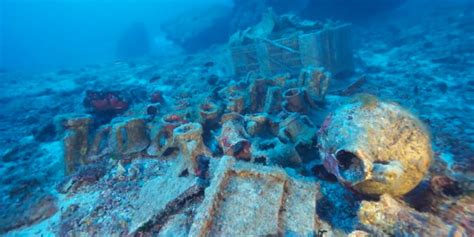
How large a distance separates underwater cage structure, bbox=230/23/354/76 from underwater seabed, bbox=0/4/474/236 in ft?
4.21

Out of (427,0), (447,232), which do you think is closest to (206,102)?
(447,232)

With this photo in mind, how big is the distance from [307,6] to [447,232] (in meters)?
16.7

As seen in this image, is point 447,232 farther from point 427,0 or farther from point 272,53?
point 427,0

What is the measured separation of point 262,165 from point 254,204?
2.27 feet

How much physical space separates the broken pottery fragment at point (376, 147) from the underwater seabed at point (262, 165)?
14 mm

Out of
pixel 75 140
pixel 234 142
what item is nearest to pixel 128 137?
pixel 75 140

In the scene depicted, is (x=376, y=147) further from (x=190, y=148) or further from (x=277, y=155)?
(x=190, y=148)

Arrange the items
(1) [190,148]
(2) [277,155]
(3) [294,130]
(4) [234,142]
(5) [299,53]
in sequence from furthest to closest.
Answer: (5) [299,53] → (3) [294,130] → (4) [234,142] → (2) [277,155] → (1) [190,148]

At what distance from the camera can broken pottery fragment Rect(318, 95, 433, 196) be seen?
2.75 meters

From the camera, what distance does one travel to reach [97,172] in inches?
192

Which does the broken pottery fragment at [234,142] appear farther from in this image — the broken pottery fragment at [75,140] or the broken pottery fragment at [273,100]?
the broken pottery fragment at [75,140]

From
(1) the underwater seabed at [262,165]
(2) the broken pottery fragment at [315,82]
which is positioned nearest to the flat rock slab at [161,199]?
(1) the underwater seabed at [262,165]

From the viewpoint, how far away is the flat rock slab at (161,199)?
10.9 feet

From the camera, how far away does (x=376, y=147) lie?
2.88 meters
